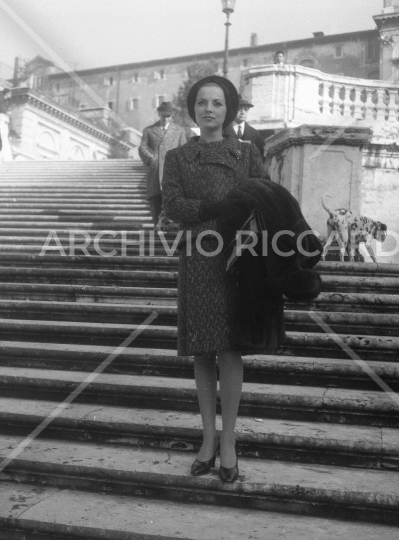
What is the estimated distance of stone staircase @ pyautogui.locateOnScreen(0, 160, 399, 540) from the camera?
2.76 meters

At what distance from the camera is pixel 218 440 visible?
3.05 m

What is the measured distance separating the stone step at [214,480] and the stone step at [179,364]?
0.81 meters

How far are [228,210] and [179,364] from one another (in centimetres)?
149

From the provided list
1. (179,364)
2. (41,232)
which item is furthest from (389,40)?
(179,364)

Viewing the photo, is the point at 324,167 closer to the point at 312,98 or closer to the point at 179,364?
the point at 179,364

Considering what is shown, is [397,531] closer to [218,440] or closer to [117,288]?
[218,440]

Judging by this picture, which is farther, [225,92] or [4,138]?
[4,138]

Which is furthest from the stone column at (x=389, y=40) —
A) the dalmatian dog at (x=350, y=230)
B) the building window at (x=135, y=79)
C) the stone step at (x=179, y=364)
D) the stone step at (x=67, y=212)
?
the stone step at (x=179, y=364)

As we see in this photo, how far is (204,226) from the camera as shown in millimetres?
2941

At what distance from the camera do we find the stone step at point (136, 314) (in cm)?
452

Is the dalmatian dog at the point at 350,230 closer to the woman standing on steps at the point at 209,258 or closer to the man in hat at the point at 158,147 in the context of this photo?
the man in hat at the point at 158,147

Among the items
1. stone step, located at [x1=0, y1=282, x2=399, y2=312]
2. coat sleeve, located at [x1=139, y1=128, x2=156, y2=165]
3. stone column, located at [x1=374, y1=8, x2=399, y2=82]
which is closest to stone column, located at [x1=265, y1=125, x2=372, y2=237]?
coat sleeve, located at [x1=139, y1=128, x2=156, y2=165]

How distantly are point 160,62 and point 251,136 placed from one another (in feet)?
178

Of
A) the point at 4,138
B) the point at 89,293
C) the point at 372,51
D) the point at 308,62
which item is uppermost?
the point at 372,51
